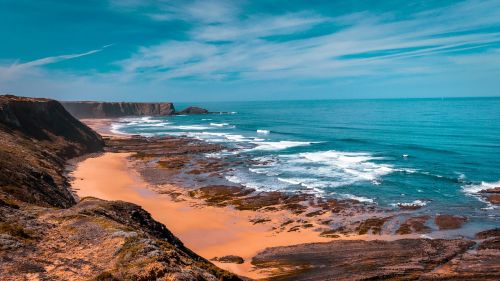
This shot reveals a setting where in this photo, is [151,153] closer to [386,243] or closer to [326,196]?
[326,196]

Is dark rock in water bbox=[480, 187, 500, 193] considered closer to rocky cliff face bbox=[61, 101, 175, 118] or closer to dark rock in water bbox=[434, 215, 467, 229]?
dark rock in water bbox=[434, 215, 467, 229]

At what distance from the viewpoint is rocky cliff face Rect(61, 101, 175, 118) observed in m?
172

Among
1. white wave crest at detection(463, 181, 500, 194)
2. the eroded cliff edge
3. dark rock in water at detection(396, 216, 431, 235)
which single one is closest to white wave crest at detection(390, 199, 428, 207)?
dark rock in water at detection(396, 216, 431, 235)

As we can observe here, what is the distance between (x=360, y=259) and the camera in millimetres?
22469

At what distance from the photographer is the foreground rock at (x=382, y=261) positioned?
2033 cm

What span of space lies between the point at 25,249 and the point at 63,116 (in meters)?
63.5

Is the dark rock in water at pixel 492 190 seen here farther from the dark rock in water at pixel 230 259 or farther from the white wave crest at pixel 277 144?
the white wave crest at pixel 277 144

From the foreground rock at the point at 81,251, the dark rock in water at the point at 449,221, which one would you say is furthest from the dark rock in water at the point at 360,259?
the foreground rock at the point at 81,251

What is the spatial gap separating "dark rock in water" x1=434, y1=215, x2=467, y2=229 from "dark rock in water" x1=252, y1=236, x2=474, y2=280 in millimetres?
4017

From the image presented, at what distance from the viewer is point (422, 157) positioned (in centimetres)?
5653

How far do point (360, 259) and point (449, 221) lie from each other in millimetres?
12076

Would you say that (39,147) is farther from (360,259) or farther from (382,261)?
(382,261)

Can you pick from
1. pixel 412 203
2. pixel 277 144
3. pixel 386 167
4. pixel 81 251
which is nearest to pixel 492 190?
pixel 412 203

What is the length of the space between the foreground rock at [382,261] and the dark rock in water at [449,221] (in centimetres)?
380
